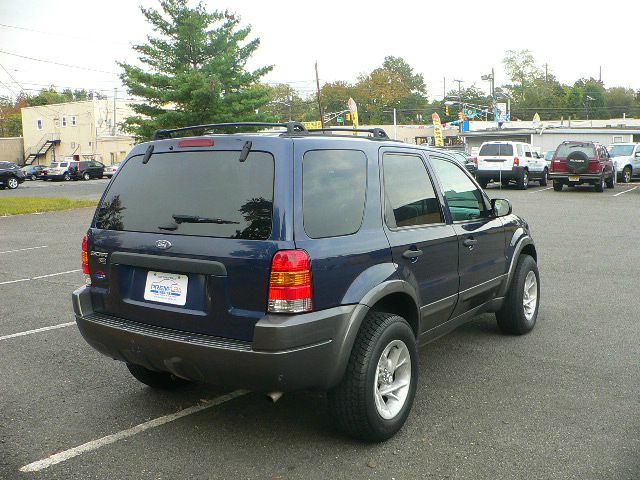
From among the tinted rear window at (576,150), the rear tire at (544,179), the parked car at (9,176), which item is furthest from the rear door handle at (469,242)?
the parked car at (9,176)

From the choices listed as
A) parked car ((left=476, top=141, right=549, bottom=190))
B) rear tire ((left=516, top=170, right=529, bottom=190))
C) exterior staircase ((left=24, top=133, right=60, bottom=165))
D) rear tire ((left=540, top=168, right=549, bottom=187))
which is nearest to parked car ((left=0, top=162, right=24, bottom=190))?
parked car ((left=476, top=141, right=549, bottom=190))

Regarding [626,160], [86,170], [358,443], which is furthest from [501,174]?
[86,170]

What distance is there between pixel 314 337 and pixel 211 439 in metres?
1.05

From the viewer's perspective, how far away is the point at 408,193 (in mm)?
4426

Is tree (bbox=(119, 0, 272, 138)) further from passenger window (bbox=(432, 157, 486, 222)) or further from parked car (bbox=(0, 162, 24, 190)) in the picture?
passenger window (bbox=(432, 157, 486, 222))

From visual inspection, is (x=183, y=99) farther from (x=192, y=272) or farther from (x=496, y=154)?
(x=192, y=272)

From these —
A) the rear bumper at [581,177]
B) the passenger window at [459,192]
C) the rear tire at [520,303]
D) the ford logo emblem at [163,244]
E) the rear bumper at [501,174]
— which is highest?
the rear bumper at [501,174]

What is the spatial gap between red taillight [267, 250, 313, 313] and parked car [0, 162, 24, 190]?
39538 millimetres

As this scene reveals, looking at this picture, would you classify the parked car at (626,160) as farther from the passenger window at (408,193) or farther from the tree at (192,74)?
the passenger window at (408,193)

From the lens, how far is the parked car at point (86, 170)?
1943 inches

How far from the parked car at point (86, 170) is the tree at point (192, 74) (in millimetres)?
16159

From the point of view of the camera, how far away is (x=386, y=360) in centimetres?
393

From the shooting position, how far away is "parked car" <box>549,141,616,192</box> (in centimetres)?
2533

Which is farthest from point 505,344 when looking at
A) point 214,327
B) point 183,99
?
point 183,99
